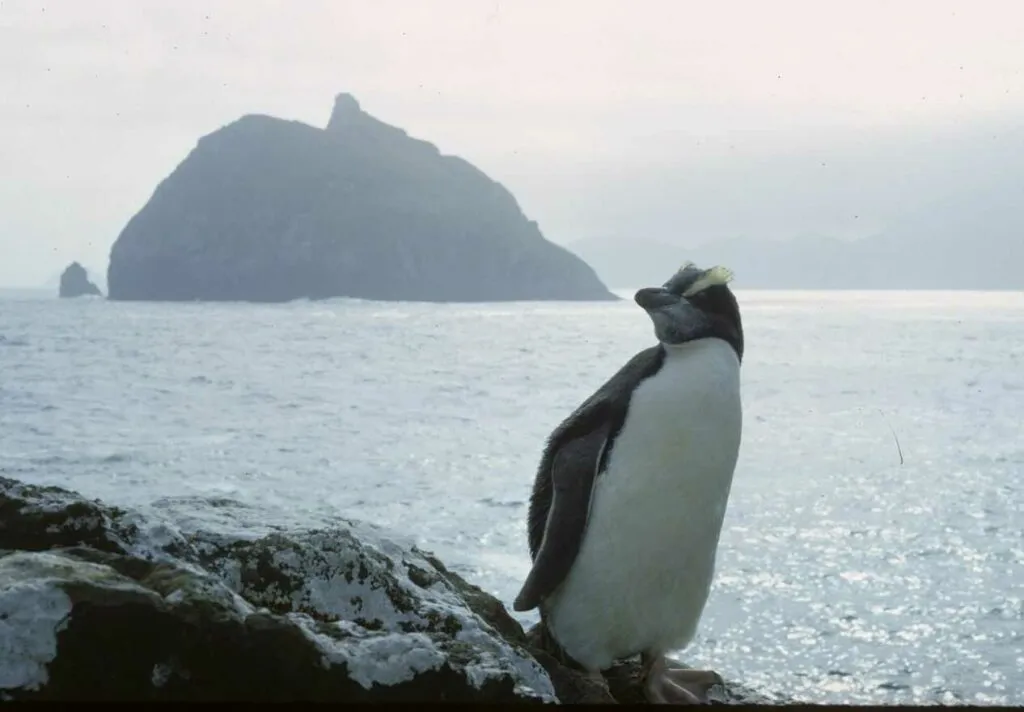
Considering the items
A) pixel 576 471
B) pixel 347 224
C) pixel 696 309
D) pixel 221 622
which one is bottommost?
pixel 221 622

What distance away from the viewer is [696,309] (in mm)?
1831

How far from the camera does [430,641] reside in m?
1.36

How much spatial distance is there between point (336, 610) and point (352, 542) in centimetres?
12

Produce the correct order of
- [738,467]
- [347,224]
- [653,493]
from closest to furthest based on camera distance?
[653,493] → [738,467] → [347,224]

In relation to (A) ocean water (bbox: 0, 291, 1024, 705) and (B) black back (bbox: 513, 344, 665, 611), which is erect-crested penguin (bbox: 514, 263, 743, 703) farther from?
(A) ocean water (bbox: 0, 291, 1024, 705)

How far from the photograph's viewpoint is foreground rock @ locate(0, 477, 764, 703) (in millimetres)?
1183

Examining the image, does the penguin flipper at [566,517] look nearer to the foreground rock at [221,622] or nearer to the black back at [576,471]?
the black back at [576,471]

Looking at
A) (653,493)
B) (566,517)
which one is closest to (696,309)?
(653,493)

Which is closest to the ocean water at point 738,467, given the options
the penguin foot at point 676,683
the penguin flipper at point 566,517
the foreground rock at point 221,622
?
the foreground rock at point 221,622

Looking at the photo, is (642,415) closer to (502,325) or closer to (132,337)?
(132,337)

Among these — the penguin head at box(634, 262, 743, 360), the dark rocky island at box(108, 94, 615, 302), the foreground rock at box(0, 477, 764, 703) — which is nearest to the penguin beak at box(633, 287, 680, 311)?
the penguin head at box(634, 262, 743, 360)

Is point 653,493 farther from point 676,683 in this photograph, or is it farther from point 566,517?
point 676,683

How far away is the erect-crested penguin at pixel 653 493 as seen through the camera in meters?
1.82

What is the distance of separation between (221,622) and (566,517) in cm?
77
